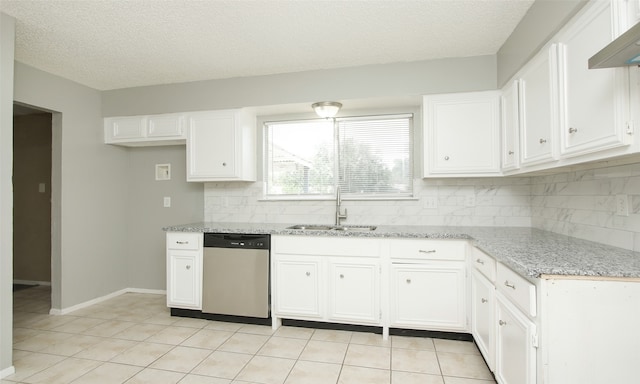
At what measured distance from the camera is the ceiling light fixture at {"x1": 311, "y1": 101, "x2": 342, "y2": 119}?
3.19m

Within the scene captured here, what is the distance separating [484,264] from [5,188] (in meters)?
3.18

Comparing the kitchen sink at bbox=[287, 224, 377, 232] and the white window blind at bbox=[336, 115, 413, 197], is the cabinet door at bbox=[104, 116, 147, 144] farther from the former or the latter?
the white window blind at bbox=[336, 115, 413, 197]

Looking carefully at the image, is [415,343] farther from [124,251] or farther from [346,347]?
[124,251]

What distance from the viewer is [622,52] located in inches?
44.9

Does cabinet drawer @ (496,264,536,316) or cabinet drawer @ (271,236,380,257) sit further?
cabinet drawer @ (271,236,380,257)

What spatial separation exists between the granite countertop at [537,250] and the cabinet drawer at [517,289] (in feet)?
0.16

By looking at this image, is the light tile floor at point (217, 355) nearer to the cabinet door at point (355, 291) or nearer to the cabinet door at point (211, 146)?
the cabinet door at point (355, 291)

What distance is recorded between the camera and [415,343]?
2.65 meters

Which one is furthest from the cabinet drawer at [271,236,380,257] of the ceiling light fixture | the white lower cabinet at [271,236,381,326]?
the ceiling light fixture

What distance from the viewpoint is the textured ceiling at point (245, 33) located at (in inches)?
85.4

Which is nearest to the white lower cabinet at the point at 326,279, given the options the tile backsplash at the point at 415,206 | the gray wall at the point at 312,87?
the tile backsplash at the point at 415,206

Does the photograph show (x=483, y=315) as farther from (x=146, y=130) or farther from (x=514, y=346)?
(x=146, y=130)

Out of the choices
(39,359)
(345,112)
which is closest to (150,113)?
(345,112)

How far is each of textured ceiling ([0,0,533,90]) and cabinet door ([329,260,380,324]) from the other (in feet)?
5.81
